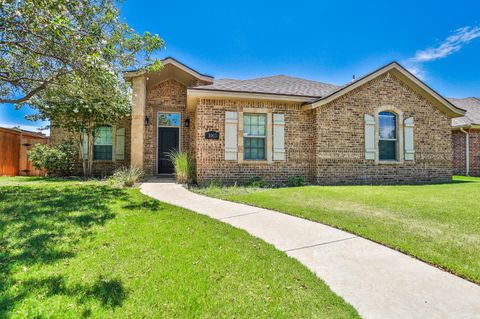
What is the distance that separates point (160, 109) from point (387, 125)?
970 centimetres

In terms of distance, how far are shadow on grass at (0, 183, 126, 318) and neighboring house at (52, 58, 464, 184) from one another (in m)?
4.12

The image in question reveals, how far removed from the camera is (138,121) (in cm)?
1065

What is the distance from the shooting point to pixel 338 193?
7.88 m

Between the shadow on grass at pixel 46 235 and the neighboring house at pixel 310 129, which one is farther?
the neighboring house at pixel 310 129

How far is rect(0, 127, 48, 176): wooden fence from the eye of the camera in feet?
41.5

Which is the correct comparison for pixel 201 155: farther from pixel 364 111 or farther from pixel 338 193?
pixel 364 111

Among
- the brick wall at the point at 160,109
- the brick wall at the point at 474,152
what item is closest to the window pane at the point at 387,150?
the brick wall at the point at 474,152

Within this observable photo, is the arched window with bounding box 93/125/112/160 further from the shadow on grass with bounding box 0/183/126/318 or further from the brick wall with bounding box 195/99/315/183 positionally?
the shadow on grass with bounding box 0/183/126/318

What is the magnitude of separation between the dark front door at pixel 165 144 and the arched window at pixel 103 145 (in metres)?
2.59

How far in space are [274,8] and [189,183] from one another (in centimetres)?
768

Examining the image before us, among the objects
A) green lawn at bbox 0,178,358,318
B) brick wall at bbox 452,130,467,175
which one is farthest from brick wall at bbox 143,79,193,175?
brick wall at bbox 452,130,467,175

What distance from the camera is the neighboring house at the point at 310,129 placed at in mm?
9680

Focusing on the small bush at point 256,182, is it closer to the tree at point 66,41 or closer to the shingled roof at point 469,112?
the tree at point 66,41

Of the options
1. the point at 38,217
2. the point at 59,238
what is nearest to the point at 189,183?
the point at 38,217
